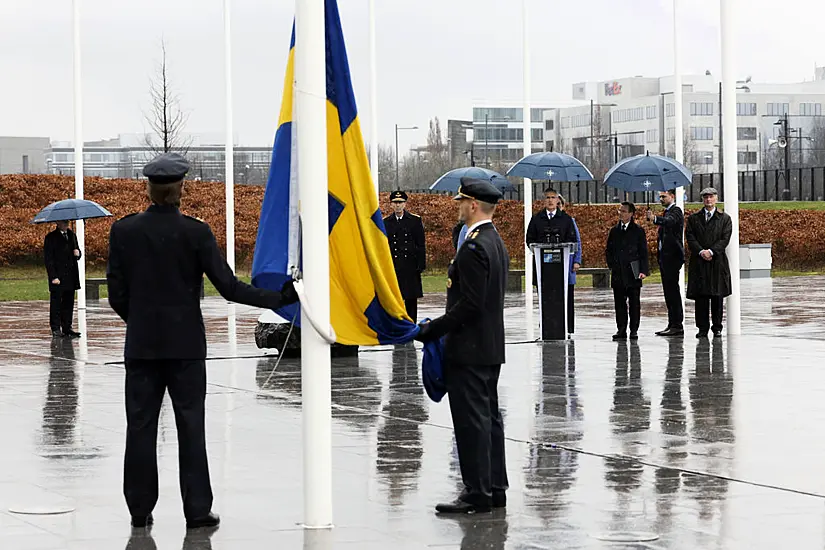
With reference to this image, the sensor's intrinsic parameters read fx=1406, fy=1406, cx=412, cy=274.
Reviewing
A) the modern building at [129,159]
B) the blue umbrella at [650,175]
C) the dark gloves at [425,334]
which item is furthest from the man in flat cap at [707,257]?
the modern building at [129,159]

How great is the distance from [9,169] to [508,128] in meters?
65.1

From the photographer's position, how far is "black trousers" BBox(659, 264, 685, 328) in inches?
830

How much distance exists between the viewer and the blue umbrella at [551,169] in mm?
22422

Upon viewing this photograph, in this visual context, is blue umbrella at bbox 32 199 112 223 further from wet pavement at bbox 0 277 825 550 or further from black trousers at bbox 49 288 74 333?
wet pavement at bbox 0 277 825 550

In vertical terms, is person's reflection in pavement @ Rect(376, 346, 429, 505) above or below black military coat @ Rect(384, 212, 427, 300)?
below

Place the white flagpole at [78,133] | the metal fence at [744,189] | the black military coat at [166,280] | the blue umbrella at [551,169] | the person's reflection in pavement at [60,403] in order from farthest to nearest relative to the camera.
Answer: the metal fence at [744,189] < the white flagpole at [78,133] < the blue umbrella at [551,169] < the person's reflection in pavement at [60,403] < the black military coat at [166,280]

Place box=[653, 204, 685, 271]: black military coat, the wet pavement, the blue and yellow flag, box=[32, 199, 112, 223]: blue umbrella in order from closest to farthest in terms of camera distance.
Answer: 1. the wet pavement
2. the blue and yellow flag
3. box=[653, 204, 685, 271]: black military coat
4. box=[32, 199, 112, 223]: blue umbrella

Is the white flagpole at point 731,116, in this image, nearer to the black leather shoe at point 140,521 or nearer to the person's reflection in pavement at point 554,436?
the person's reflection in pavement at point 554,436

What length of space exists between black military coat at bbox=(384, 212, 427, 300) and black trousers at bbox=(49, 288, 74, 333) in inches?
235

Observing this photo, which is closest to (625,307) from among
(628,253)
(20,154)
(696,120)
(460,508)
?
(628,253)

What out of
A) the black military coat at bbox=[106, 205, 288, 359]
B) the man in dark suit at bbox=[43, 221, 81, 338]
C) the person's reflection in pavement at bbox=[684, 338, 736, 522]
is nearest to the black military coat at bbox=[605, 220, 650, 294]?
the person's reflection in pavement at bbox=[684, 338, 736, 522]

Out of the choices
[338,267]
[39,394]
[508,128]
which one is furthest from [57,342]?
[508,128]

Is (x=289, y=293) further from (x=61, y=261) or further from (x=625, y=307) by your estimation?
(x=61, y=261)

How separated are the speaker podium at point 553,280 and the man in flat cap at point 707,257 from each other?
187 centimetres
